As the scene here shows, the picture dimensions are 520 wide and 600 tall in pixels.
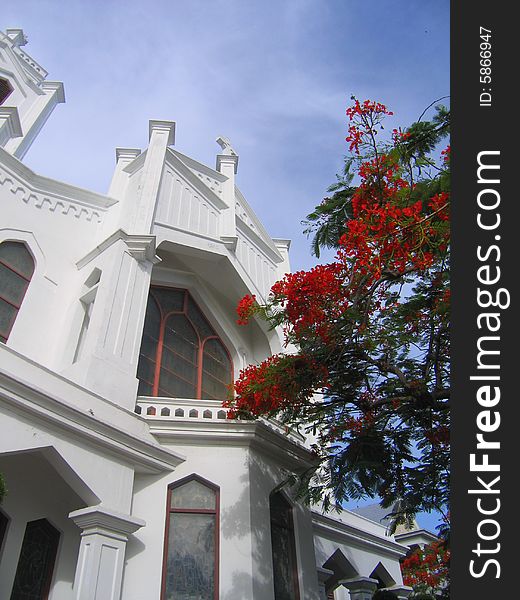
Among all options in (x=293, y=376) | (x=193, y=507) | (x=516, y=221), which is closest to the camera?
(x=516, y=221)

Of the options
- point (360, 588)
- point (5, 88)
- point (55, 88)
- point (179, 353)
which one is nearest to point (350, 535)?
point (360, 588)

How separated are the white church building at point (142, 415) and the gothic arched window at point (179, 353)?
0.12 ft

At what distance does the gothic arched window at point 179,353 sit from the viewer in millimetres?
10242

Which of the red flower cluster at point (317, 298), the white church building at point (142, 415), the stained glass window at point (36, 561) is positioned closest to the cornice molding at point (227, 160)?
the white church building at point (142, 415)

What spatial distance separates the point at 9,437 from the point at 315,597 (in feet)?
18.5

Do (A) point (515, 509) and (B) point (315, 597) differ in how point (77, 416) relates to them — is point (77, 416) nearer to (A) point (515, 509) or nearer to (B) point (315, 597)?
(B) point (315, 597)

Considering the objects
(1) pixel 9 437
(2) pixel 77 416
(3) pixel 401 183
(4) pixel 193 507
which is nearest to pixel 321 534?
(4) pixel 193 507

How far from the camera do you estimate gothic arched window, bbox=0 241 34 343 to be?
29.8 ft

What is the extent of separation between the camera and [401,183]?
6262mm

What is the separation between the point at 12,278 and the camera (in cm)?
956

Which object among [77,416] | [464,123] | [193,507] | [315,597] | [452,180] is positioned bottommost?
[315,597]

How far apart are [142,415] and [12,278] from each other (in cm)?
366

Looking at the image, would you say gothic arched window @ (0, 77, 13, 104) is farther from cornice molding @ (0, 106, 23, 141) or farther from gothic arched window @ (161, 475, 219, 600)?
gothic arched window @ (161, 475, 219, 600)

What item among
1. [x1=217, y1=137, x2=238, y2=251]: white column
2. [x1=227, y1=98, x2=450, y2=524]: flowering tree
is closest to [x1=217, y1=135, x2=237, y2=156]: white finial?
[x1=217, y1=137, x2=238, y2=251]: white column
